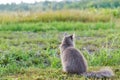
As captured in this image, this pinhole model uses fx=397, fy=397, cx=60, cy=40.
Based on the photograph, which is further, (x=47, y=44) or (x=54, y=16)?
(x=54, y=16)

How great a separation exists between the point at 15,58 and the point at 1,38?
10.4 feet

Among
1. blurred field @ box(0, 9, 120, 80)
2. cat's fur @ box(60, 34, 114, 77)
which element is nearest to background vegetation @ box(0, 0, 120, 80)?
blurred field @ box(0, 9, 120, 80)

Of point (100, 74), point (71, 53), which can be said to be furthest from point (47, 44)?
point (100, 74)

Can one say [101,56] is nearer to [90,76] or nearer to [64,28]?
[90,76]

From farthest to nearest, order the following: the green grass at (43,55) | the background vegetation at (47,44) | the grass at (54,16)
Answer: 1. the grass at (54,16)
2. the background vegetation at (47,44)
3. the green grass at (43,55)

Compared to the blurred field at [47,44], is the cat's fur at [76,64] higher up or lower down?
higher up

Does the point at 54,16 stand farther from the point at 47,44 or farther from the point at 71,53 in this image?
the point at 71,53

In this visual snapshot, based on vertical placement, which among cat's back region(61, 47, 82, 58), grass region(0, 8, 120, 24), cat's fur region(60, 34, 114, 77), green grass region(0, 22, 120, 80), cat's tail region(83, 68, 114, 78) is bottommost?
grass region(0, 8, 120, 24)

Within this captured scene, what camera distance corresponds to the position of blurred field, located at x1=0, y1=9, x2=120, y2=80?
674 cm

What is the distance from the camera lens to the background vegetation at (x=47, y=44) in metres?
6.73

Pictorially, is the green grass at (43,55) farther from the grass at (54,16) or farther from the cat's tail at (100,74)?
the grass at (54,16)

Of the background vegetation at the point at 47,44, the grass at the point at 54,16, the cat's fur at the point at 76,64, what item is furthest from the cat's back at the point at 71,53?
the grass at the point at 54,16

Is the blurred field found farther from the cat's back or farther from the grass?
the cat's back

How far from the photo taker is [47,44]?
9.54 metres
